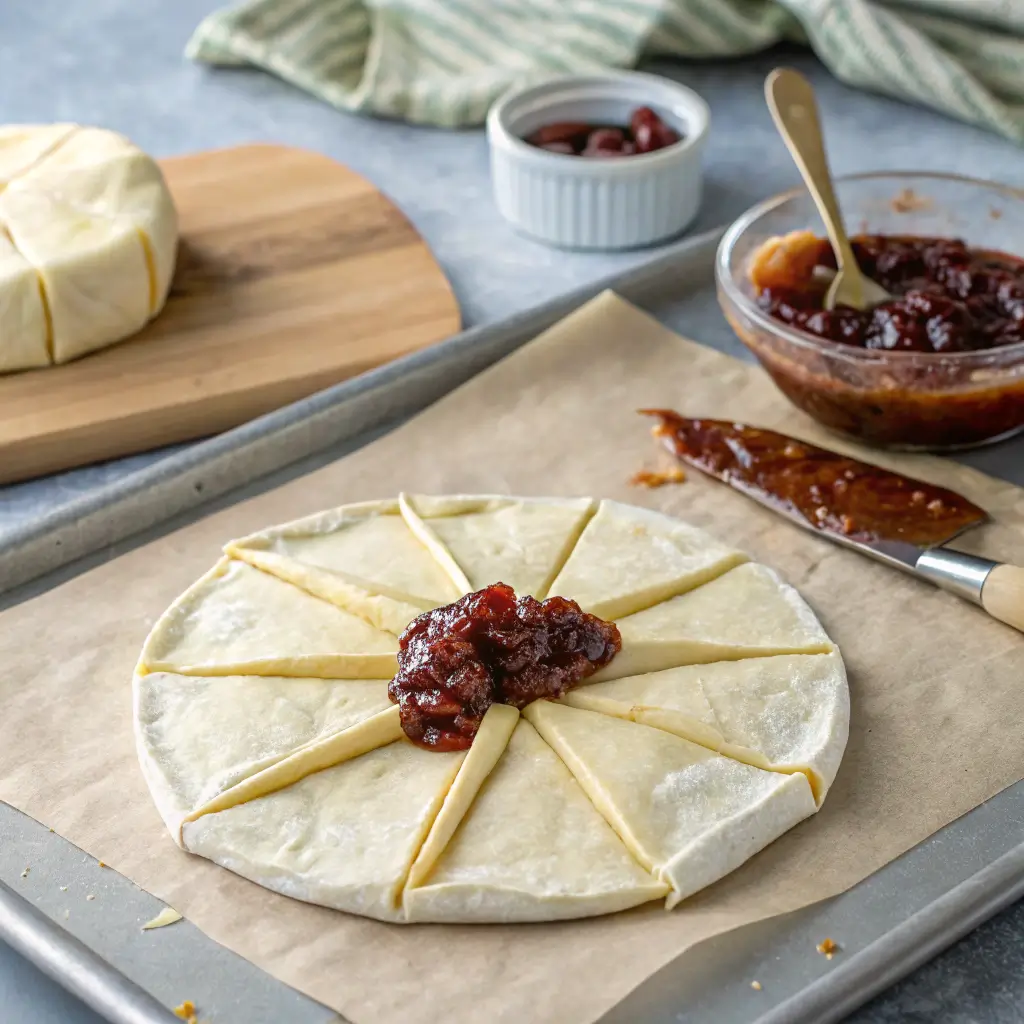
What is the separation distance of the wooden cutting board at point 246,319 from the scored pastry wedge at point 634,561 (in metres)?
0.92

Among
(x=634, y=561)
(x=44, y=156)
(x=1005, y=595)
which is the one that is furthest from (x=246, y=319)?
(x=1005, y=595)

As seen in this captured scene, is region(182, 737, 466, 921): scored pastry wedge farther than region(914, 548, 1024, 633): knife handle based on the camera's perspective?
No

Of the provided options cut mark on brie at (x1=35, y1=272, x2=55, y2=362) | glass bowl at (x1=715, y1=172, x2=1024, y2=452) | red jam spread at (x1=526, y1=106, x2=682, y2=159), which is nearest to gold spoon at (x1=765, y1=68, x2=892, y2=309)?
glass bowl at (x1=715, y1=172, x2=1024, y2=452)

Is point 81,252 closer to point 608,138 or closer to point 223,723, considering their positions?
point 223,723

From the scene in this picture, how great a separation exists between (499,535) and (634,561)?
0.30 meters

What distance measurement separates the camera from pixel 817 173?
3.34 metres

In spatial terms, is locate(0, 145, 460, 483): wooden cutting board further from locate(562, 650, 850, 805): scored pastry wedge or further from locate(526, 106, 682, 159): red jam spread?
locate(562, 650, 850, 805): scored pastry wedge

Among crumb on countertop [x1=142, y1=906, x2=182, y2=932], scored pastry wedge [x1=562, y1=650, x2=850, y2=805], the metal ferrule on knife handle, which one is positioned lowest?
crumb on countertop [x1=142, y1=906, x2=182, y2=932]

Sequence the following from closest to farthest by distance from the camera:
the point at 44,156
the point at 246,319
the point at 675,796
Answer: the point at 675,796
the point at 246,319
the point at 44,156

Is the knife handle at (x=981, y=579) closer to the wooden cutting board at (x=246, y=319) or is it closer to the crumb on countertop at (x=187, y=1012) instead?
the wooden cutting board at (x=246, y=319)

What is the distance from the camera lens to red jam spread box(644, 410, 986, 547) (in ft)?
9.14

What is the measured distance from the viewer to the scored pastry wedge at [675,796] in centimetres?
207

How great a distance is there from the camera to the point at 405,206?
4.38 m

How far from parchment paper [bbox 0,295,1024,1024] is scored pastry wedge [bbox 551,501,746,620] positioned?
6.3 inches
